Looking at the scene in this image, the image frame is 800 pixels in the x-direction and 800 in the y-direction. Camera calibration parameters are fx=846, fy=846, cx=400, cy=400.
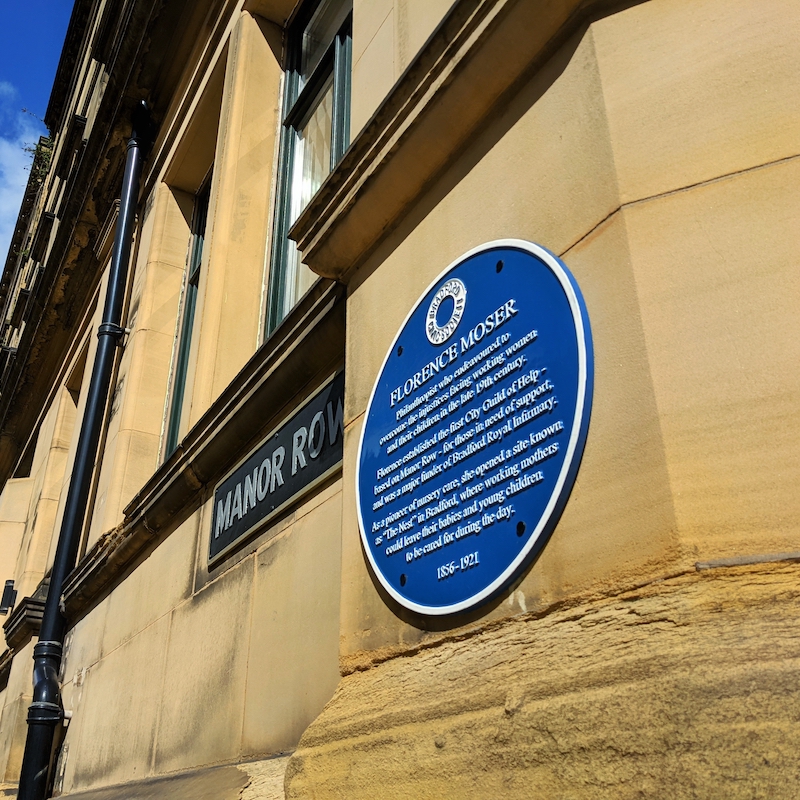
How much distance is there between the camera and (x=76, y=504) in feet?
27.3

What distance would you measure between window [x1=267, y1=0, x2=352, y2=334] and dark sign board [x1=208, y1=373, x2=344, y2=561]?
1.51 m

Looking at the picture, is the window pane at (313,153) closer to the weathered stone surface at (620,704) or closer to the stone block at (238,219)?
the stone block at (238,219)

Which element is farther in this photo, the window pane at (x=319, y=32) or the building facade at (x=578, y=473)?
the window pane at (x=319, y=32)

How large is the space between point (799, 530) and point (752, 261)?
2.21 feet

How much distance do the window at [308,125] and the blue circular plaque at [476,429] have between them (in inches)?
119

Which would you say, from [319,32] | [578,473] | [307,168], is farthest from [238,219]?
[578,473]

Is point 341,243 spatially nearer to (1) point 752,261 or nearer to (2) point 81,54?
(1) point 752,261

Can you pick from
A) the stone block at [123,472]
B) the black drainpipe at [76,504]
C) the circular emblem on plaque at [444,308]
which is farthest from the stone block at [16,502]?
the circular emblem on plaque at [444,308]

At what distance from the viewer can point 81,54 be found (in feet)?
58.6

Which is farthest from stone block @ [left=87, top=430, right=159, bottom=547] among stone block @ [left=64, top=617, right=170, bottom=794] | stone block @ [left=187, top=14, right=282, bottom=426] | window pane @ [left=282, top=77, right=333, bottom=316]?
window pane @ [left=282, top=77, right=333, bottom=316]

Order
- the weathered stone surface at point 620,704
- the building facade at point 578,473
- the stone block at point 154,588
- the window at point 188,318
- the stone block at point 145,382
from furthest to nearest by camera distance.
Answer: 1. the stone block at point 145,382
2. the window at point 188,318
3. the stone block at point 154,588
4. the building facade at point 578,473
5. the weathered stone surface at point 620,704

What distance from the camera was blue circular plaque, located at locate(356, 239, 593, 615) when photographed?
2.21m

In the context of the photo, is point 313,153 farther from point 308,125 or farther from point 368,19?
point 368,19

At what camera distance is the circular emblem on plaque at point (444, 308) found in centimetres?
275
